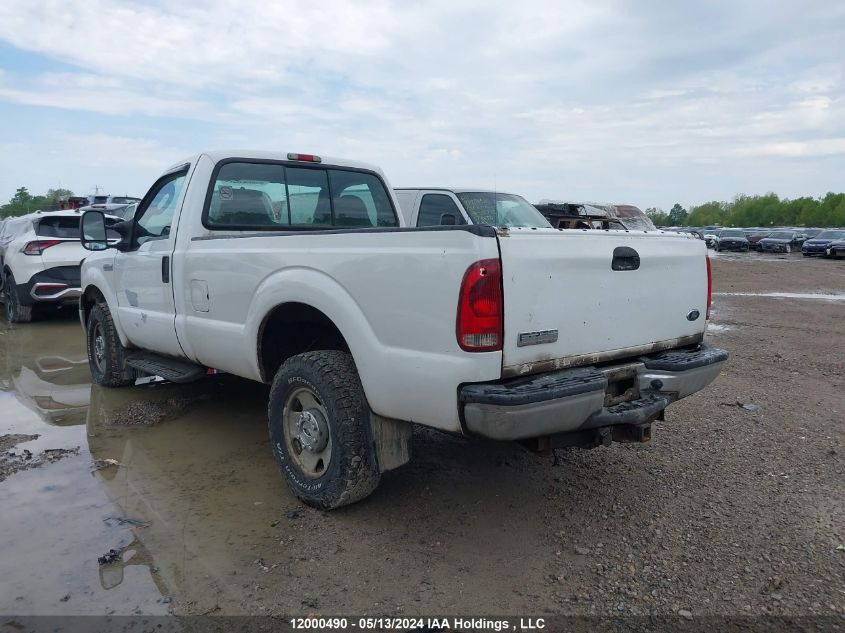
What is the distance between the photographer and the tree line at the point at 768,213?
94312 millimetres

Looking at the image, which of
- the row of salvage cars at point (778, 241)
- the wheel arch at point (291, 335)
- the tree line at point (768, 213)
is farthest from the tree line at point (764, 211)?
the wheel arch at point (291, 335)

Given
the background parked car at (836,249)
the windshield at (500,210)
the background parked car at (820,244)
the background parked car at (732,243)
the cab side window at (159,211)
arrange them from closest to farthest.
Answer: the cab side window at (159,211), the windshield at (500,210), the background parked car at (836,249), the background parked car at (820,244), the background parked car at (732,243)

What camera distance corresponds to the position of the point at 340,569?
307 cm

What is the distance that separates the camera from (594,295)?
3184 mm

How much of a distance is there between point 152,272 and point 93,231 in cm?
110

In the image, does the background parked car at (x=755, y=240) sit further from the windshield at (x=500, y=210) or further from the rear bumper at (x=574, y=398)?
the rear bumper at (x=574, y=398)

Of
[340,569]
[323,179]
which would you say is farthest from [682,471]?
[323,179]

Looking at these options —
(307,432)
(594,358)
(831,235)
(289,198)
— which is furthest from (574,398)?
(831,235)

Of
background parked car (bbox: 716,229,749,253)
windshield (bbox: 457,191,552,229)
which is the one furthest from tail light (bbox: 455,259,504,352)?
background parked car (bbox: 716,229,749,253)

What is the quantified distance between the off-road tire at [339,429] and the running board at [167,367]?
4.52 feet

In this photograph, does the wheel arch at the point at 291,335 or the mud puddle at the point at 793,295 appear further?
the mud puddle at the point at 793,295

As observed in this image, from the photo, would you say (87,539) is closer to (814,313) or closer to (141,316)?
(141,316)

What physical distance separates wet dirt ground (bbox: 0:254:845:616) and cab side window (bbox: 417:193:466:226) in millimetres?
5106

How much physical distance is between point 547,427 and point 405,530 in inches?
43.7
